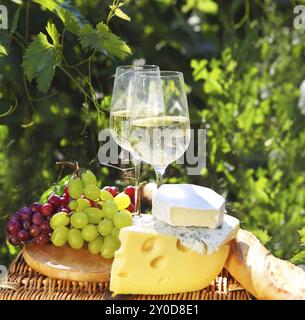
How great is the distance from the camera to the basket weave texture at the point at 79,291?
1451 millimetres

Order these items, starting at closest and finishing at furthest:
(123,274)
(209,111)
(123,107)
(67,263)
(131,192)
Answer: (123,274), (67,263), (123,107), (131,192), (209,111)

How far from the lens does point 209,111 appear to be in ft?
8.44

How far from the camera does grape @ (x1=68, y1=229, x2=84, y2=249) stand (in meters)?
1.56

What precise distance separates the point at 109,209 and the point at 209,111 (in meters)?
1.08

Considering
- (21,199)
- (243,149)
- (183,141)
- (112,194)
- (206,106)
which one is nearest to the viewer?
(183,141)

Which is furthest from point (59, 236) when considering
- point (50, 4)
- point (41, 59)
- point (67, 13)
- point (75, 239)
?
point (50, 4)

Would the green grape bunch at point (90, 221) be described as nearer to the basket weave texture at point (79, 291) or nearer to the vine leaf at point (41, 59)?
the basket weave texture at point (79, 291)

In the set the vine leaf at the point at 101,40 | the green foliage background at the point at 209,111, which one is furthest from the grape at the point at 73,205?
the green foliage background at the point at 209,111

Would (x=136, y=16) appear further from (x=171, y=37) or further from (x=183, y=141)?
(x=183, y=141)

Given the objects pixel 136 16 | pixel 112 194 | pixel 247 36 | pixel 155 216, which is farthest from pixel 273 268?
pixel 136 16

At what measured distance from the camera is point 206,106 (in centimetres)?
275

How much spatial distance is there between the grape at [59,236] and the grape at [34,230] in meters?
0.03

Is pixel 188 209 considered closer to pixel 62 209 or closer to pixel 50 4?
pixel 62 209

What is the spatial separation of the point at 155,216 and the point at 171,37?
60.9 inches
